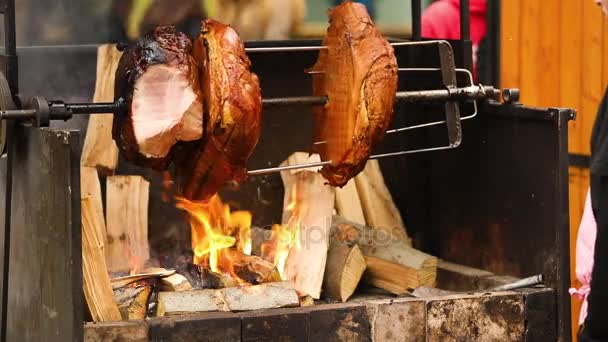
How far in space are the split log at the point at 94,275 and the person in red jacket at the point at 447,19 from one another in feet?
7.86

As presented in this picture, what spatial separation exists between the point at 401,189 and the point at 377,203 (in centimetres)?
19

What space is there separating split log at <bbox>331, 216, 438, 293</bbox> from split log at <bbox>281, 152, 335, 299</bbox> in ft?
0.63

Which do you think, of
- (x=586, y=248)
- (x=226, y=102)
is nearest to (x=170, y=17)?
(x=226, y=102)

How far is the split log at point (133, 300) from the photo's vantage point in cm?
407

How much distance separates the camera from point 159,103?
149 inches

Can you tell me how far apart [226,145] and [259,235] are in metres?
1.08

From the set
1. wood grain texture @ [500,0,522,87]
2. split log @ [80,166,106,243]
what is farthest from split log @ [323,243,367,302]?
wood grain texture @ [500,0,522,87]

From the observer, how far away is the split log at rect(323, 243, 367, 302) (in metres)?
4.51

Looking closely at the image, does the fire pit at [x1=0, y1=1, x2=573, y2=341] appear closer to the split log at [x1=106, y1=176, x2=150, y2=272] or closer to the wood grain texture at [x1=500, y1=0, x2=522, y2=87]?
the split log at [x1=106, y1=176, x2=150, y2=272]

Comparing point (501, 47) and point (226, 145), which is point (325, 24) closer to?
point (501, 47)

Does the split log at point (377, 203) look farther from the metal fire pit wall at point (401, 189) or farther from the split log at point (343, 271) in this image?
the split log at point (343, 271)

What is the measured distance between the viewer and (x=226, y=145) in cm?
375

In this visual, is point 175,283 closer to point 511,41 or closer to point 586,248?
point 586,248

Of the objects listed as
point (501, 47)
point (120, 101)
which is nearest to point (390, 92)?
point (120, 101)
